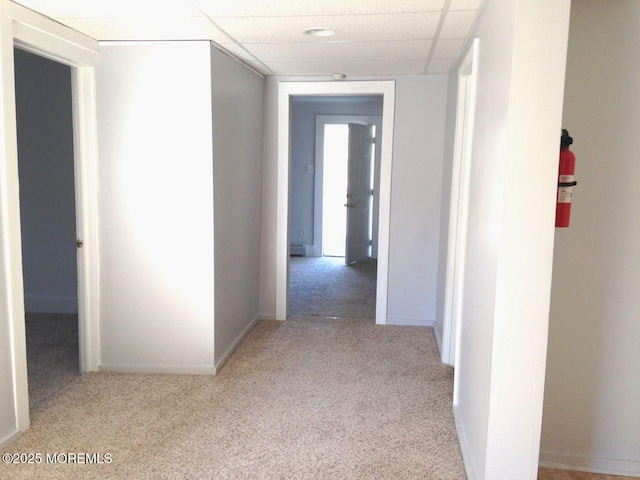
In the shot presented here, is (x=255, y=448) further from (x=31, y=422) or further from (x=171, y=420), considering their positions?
(x=31, y=422)

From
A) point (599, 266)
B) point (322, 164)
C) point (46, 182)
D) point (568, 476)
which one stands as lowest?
point (568, 476)

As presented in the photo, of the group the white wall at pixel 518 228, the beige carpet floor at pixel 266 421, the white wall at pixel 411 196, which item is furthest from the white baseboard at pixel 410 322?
the white wall at pixel 518 228

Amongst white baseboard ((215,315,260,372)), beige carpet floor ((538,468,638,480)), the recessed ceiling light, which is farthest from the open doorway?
beige carpet floor ((538,468,638,480))

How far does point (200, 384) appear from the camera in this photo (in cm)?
332

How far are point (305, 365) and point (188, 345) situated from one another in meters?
0.83

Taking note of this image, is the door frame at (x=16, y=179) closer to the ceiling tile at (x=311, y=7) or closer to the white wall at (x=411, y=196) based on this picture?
the ceiling tile at (x=311, y=7)

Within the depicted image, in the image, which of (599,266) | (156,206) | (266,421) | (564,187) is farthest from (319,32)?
(266,421)

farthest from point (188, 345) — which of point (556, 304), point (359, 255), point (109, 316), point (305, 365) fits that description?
point (359, 255)

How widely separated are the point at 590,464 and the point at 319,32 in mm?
2636

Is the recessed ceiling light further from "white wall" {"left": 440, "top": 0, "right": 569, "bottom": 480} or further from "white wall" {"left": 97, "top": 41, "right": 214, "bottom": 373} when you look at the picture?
"white wall" {"left": 440, "top": 0, "right": 569, "bottom": 480}

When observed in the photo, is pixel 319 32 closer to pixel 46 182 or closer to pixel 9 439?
pixel 9 439

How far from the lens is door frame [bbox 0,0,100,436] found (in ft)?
8.13

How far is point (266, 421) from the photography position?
2.85 meters

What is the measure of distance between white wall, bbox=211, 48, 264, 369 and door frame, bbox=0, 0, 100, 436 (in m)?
0.79
